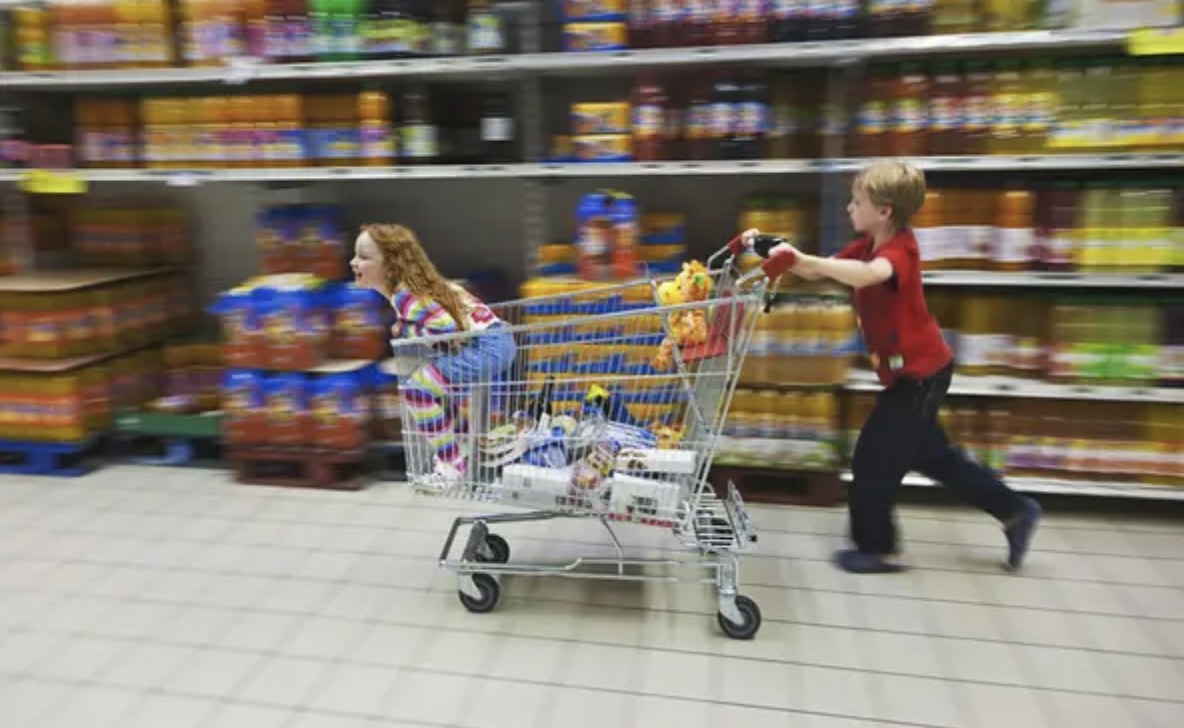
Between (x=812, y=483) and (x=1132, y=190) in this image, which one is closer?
(x=1132, y=190)

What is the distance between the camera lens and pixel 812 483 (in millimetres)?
3734

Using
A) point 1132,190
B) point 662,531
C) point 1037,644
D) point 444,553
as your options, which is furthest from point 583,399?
point 1132,190

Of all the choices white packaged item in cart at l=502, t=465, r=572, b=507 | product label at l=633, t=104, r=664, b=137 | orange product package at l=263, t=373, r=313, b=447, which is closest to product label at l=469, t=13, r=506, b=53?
product label at l=633, t=104, r=664, b=137

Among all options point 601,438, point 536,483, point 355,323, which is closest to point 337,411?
point 355,323

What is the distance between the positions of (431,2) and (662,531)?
7.87 ft

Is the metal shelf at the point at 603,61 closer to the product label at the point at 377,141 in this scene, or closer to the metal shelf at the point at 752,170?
the product label at the point at 377,141

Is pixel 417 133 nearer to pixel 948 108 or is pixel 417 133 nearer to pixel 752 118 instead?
pixel 752 118

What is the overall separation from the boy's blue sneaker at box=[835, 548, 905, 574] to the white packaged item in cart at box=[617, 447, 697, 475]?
0.84 metres

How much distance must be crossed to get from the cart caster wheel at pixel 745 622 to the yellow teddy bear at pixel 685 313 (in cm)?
74

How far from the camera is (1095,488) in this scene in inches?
139

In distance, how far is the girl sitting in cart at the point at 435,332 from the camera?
9.02ft

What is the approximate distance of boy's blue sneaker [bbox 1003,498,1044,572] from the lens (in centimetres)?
311

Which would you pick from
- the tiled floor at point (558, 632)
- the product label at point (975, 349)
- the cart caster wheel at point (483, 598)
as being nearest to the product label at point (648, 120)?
the product label at point (975, 349)

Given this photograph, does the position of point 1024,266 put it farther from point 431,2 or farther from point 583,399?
point 431,2
